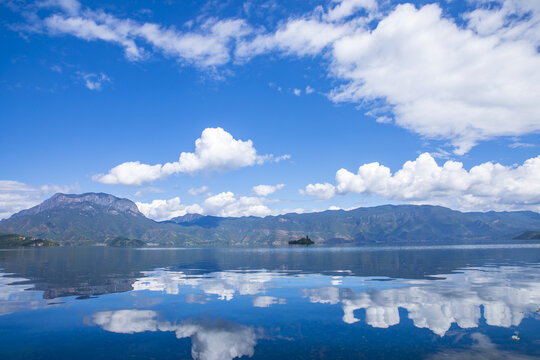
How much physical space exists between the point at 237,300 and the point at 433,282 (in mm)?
34852

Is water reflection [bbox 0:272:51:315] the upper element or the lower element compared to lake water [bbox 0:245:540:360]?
lower

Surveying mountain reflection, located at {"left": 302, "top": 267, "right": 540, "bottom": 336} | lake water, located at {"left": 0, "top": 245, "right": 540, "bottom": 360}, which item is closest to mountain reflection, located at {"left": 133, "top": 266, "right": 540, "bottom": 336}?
mountain reflection, located at {"left": 302, "top": 267, "right": 540, "bottom": 336}

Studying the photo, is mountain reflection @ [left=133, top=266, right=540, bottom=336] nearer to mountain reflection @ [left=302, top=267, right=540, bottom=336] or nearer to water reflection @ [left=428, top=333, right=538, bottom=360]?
mountain reflection @ [left=302, top=267, right=540, bottom=336]

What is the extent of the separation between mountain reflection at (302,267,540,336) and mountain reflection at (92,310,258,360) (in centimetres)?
1129

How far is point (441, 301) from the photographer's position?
3934 cm

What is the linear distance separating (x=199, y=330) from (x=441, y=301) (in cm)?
2867

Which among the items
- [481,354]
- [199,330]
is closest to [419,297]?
[481,354]

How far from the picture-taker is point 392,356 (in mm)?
22797

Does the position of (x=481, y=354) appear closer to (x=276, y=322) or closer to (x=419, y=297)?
(x=276, y=322)

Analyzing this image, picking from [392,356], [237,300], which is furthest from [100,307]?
[392,356]

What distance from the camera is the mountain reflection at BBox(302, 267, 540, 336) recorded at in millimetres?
31750

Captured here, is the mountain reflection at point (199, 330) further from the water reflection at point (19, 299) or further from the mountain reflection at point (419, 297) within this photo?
the water reflection at point (19, 299)

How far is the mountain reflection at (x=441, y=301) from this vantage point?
3175 cm

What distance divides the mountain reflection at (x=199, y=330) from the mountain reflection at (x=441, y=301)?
444 inches
